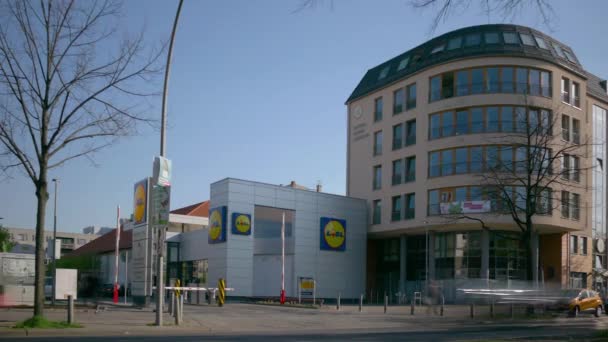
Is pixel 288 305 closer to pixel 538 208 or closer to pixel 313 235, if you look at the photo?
pixel 313 235

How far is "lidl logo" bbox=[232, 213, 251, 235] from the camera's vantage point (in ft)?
157

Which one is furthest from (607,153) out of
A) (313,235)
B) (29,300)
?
(29,300)

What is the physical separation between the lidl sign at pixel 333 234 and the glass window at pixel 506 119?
14913mm

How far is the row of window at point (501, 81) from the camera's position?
47.9m

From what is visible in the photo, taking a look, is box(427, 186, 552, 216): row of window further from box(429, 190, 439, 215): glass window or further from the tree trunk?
the tree trunk

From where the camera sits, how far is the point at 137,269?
30797 millimetres

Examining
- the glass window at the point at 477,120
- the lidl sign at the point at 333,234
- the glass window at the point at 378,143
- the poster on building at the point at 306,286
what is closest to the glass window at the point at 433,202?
the glass window at the point at 477,120

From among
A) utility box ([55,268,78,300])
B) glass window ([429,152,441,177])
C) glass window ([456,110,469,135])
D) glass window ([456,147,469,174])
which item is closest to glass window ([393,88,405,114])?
glass window ([429,152,441,177])

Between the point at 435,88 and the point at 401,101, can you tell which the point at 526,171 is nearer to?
the point at 435,88

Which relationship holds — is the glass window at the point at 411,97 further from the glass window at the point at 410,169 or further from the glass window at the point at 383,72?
the glass window at the point at 383,72

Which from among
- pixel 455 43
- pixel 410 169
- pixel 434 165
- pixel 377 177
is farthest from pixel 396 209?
pixel 455 43

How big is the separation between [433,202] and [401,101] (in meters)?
9.32

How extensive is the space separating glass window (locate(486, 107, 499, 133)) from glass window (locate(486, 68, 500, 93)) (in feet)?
4.37

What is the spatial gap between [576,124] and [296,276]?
78.8 ft
